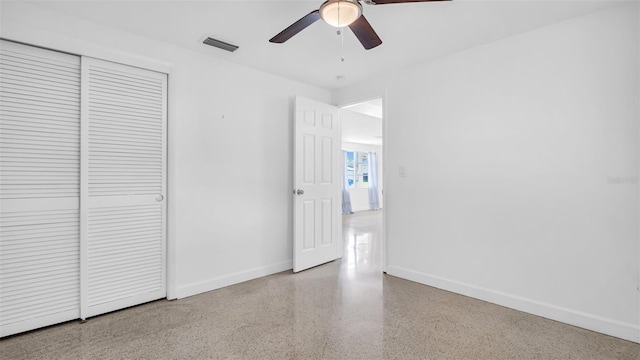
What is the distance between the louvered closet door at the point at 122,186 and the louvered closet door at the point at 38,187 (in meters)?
0.09

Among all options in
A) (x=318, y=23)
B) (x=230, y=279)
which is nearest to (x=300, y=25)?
Result: (x=318, y=23)

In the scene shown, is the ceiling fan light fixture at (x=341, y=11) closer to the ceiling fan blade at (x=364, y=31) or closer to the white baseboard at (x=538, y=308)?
the ceiling fan blade at (x=364, y=31)

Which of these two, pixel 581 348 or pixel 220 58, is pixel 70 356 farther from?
pixel 581 348

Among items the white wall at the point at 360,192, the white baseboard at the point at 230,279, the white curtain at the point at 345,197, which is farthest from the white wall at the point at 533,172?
the white wall at the point at 360,192

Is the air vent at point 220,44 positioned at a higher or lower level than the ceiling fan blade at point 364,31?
higher

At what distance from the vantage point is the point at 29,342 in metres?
2.02

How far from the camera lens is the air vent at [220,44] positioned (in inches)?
103

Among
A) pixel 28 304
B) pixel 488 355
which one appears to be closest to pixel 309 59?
pixel 488 355

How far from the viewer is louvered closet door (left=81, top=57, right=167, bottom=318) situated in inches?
93.4

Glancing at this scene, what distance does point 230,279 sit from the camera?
3.09m

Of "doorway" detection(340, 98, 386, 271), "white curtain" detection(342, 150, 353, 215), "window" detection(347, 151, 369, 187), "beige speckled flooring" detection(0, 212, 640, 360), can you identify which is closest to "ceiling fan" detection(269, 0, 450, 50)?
"doorway" detection(340, 98, 386, 271)

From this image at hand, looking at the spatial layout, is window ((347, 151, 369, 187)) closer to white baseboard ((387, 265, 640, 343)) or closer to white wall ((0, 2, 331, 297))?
white wall ((0, 2, 331, 297))

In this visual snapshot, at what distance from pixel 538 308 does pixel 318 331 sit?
Answer: 1.79m

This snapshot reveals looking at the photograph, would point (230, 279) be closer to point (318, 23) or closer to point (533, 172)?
point (318, 23)
